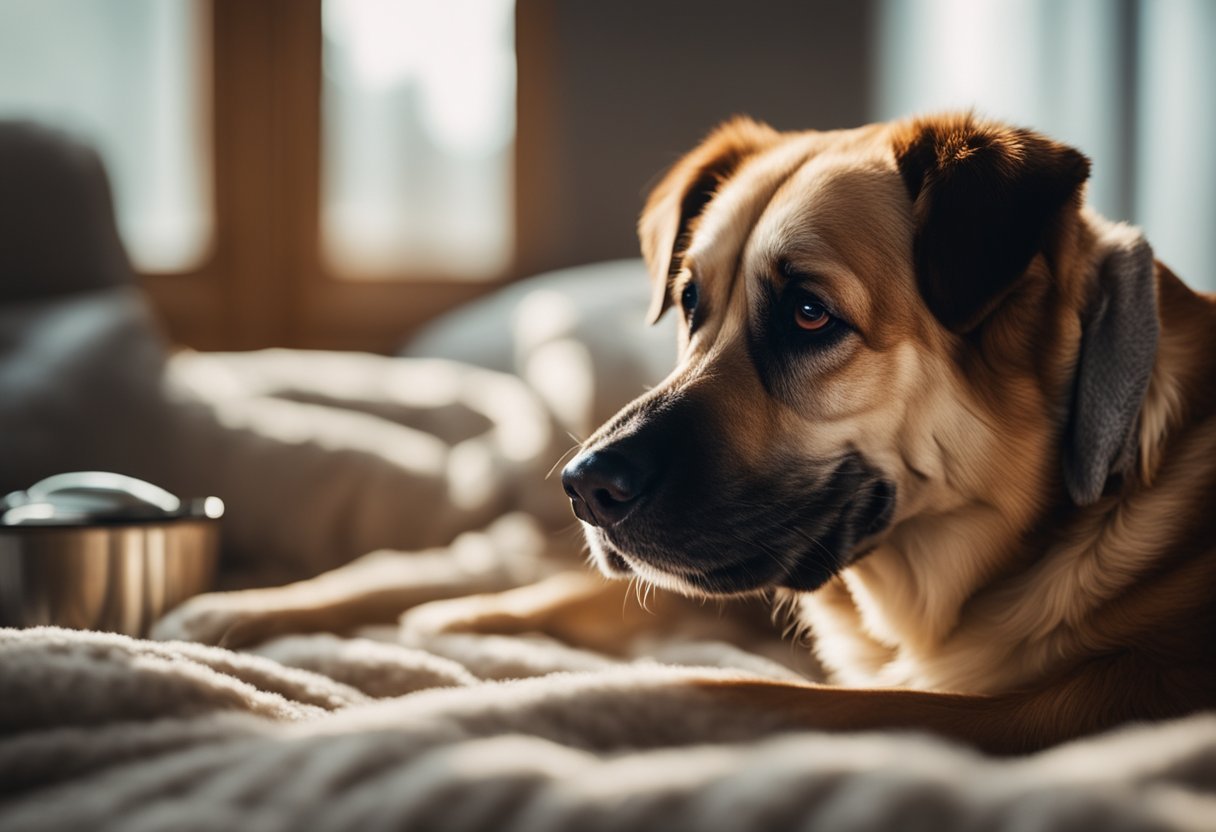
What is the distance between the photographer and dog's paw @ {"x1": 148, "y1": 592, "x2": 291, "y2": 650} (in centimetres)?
121

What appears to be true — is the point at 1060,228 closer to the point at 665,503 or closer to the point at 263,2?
the point at 665,503

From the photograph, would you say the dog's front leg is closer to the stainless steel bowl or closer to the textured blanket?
the stainless steel bowl

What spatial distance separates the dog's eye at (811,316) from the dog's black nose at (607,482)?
26 cm

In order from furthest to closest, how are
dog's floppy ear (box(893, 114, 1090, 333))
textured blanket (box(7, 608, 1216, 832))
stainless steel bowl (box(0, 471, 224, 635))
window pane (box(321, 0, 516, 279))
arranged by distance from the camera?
window pane (box(321, 0, 516, 279))
stainless steel bowl (box(0, 471, 224, 635))
dog's floppy ear (box(893, 114, 1090, 333))
textured blanket (box(7, 608, 1216, 832))

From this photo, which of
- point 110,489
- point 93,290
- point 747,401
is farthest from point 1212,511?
point 93,290

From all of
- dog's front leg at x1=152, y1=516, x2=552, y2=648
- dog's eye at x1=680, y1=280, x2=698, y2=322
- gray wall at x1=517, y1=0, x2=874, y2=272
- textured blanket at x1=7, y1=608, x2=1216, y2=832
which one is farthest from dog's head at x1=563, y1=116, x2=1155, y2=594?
gray wall at x1=517, y1=0, x2=874, y2=272

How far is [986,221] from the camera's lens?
40.8 inches

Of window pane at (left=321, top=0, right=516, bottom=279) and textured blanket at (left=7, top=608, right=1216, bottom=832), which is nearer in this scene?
textured blanket at (left=7, top=608, right=1216, bottom=832)

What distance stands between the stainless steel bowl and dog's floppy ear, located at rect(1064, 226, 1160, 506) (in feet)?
3.53

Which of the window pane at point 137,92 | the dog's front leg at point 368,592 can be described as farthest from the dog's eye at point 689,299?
the window pane at point 137,92

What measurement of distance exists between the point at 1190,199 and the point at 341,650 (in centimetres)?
308

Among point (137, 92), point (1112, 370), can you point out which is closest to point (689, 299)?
point (1112, 370)

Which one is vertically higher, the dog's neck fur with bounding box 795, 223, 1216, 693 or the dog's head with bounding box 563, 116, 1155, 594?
the dog's head with bounding box 563, 116, 1155, 594

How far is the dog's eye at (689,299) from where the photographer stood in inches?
52.4
